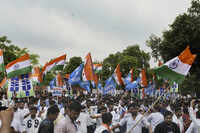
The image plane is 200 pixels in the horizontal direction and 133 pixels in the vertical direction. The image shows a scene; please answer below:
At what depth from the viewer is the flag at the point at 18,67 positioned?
13502 millimetres

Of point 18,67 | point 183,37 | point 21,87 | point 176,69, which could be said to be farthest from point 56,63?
point 183,37

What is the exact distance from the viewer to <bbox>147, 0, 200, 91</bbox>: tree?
3328 cm

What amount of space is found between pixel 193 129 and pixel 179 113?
2.31m

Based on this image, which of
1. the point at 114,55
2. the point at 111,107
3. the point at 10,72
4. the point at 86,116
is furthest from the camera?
the point at 114,55

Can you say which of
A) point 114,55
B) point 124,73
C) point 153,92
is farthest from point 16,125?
point 114,55

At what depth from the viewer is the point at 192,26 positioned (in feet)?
110

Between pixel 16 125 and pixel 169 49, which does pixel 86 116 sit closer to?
pixel 16 125

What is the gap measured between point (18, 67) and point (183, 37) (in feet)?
77.5

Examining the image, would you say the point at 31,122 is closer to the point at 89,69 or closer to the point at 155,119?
the point at 155,119

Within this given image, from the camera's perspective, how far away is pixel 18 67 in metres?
13.6

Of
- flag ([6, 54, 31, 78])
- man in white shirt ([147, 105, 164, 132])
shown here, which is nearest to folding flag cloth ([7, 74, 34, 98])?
flag ([6, 54, 31, 78])

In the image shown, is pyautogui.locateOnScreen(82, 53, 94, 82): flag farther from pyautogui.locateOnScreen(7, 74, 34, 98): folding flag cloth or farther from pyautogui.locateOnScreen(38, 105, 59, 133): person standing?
pyautogui.locateOnScreen(38, 105, 59, 133): person standing

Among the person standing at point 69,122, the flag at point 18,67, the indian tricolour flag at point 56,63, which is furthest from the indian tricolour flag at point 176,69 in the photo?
the indian tricolour flag at point 56,63

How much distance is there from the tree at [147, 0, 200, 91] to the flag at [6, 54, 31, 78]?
75.1 feet
